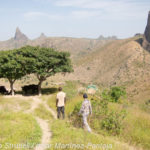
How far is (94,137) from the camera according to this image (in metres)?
6.18

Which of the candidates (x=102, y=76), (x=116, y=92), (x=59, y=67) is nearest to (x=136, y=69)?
(x=102, y=76)

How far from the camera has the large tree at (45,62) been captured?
21.5 metres

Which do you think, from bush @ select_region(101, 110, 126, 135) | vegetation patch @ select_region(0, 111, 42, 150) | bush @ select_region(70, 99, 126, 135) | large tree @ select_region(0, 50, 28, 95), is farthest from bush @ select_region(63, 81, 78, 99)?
vegetation patch @ select_region(0, 111, 42, 150)

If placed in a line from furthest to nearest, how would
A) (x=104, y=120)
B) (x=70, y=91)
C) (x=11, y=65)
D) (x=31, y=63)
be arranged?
1. (x=31, y=63)
2. (x=11, y=65)
3. (x=70, y=91)
4. (x=104, y=120)

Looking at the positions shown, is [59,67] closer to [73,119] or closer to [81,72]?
[73,119]

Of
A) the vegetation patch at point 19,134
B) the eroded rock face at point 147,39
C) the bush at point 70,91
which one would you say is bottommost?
the vegetation patch at point 19,134

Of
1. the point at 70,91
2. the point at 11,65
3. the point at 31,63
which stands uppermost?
the point at 31,63

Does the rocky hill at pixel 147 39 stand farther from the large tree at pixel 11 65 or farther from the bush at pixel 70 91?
the large tree at pixel 11 65

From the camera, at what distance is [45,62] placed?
71.8ft

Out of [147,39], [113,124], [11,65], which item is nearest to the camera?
[113,124]

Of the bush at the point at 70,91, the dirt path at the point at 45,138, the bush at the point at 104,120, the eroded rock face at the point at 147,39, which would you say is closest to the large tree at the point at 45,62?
the bush at the point at 70,91

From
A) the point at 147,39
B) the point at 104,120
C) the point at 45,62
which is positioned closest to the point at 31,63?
the point at 45,62

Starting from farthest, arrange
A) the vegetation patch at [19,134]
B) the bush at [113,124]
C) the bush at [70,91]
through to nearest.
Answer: the bush at [70,91], the bush at [113,124], the vegetation patch at [19,134]

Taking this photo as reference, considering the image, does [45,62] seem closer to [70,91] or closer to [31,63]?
[31,63]
